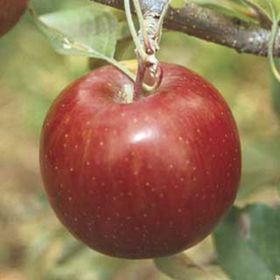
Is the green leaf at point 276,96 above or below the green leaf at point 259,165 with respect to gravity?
above

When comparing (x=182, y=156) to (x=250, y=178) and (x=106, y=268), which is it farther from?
(x=106, y=268)

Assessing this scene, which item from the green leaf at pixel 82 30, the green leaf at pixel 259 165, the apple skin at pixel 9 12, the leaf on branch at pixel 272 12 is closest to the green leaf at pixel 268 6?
the leaf on branch at pixel 272 12

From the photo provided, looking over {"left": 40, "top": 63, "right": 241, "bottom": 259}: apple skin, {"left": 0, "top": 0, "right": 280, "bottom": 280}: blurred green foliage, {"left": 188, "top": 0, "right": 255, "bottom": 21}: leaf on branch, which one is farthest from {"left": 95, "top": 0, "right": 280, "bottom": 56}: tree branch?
{"left": 0, "top": 0, "right": 280, "bottom": 280}: blurred green foliage

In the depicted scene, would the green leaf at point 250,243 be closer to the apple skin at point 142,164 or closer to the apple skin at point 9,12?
the apple skin at point 142,164

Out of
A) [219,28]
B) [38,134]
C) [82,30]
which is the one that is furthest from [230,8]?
[38,134]

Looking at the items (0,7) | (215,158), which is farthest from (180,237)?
(0,7)

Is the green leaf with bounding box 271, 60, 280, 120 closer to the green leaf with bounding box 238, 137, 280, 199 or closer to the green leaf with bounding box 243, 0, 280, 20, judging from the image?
the green leaf with bounding box 238, 137, 280, 199
